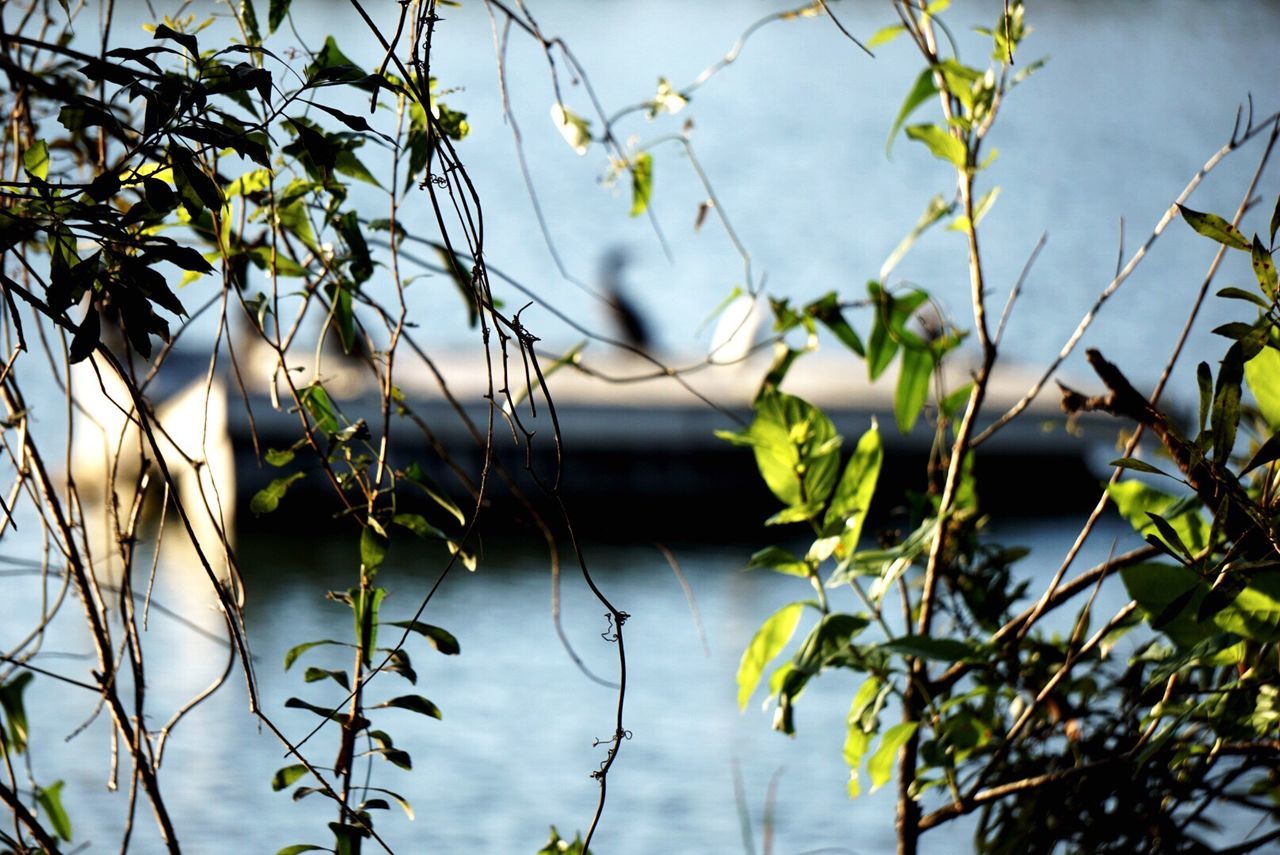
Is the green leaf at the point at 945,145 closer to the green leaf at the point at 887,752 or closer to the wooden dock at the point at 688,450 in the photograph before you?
the green leaf at the point at 887,752

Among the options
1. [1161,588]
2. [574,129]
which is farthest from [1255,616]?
[574,129]

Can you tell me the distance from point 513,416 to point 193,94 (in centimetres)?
19

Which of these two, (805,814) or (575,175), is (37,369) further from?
(575,175)

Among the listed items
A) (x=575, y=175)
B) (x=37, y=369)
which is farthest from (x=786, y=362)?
(x=575, y=175)

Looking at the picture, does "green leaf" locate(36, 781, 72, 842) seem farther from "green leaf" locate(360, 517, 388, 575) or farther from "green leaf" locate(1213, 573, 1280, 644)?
"green leaf" locate(1213, 573, 1280, 644)

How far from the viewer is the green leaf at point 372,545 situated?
2.56ft

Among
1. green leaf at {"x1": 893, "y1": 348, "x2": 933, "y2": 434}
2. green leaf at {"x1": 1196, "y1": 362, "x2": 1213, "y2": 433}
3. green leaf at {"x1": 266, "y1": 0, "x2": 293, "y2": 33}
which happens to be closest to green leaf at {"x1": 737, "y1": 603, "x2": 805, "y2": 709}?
green leaf at {"x1": 893, "y1": 348, "x2": 933, "y2": 434}

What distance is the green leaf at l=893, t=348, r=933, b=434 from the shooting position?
3.33ft

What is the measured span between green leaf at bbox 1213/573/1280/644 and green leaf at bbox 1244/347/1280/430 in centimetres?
10

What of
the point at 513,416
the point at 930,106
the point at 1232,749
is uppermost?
the point at 930,106

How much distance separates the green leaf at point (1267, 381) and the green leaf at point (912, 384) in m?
0.23

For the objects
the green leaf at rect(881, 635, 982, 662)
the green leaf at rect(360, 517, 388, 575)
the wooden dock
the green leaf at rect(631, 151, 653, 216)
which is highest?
the wooden dock

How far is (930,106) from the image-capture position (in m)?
5.35

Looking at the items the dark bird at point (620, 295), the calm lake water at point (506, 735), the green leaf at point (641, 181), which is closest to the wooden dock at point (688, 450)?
the dark bird at point (620, 295)
